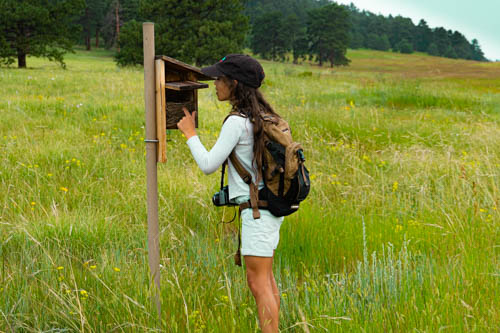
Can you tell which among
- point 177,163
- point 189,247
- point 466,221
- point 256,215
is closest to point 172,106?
point 256,215

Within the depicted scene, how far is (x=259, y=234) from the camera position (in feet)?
8.39

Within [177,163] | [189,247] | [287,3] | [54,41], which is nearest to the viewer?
[189,247]

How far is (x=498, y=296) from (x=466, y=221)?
4.58 ft

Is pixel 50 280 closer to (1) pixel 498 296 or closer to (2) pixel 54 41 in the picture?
(1) pixel 498 296

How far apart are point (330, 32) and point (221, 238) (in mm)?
79125

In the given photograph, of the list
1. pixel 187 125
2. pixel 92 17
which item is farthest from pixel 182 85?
pixel 92 17

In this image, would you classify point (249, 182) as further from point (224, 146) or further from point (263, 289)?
point (263, 289)

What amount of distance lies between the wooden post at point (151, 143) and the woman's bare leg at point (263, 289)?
55cm

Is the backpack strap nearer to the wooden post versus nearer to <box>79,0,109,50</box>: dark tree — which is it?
the wooden post

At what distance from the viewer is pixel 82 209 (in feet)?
13.9

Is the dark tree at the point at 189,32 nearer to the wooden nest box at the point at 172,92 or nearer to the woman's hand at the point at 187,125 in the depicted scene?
the wooden nest box at the point at 172,92

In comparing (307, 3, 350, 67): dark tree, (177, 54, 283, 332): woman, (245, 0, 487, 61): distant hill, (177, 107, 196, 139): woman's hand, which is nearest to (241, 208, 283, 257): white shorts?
(177, 54, 283, 332): woman

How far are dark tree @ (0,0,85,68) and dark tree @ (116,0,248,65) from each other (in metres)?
6.24

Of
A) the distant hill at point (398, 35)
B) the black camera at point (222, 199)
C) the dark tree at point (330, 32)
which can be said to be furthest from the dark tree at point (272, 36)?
the black camera at point (222, 199)
